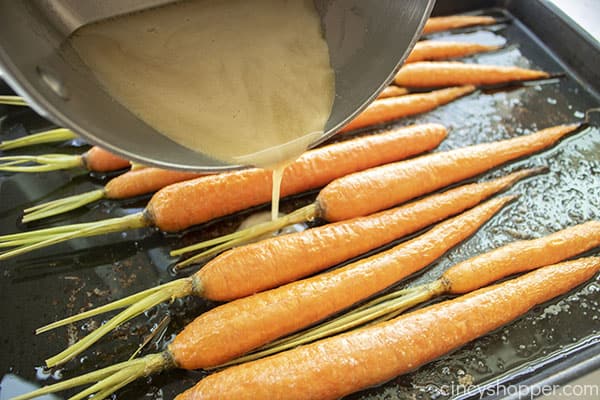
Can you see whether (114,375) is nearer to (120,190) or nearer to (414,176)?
(120,190)

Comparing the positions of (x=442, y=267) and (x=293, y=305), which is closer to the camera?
(x=293, y=305)

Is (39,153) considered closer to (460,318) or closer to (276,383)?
(276,383)

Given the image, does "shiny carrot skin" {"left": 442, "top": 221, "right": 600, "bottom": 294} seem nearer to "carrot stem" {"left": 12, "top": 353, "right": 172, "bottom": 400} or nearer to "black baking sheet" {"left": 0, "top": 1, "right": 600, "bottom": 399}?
"black baking sheet" {"left": 0, "top": 1, "right": 600, "bottom": 399}

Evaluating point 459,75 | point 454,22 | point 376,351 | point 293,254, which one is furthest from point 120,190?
point 454,22

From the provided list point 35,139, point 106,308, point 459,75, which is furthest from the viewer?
point 459,75

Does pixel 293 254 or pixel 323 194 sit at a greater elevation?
pixel 323 194

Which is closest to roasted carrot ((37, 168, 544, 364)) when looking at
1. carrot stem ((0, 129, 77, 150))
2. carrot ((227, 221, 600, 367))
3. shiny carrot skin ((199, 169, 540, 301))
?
shiny carrot skin ((199, 169, 540, 301))

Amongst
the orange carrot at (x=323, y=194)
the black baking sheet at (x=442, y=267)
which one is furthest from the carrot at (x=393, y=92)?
the orange carrot at (x=323, y=194)

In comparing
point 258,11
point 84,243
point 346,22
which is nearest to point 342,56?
point 346,22
